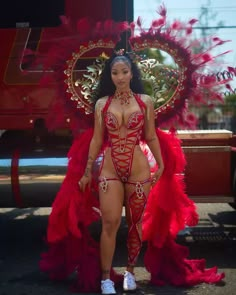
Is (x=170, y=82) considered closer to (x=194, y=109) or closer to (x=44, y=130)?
(x=194, y=109)

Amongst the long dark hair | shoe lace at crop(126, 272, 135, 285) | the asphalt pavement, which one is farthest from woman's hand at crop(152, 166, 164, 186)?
the asphalt pavement

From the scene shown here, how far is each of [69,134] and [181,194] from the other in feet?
5.28

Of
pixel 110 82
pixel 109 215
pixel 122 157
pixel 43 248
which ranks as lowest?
pixel 43 248

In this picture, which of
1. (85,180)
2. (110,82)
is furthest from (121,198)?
(110,82)

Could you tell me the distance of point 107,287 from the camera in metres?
3.12

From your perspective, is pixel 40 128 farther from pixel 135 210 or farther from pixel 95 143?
pixel 135 210

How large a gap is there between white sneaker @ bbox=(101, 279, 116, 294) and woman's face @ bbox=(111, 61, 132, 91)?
4.46ft

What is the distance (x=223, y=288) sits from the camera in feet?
10.9

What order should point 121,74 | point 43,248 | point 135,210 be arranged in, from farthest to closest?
point 43,248 → point 135,210 → point 121,74

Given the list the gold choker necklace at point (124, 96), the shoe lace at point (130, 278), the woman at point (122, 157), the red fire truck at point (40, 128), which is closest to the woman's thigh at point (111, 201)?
the woman at point (122, 157)

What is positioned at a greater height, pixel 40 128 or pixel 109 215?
pixel 40 128

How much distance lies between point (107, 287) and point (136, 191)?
0.70 m

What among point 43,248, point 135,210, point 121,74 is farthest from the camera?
point 43,248

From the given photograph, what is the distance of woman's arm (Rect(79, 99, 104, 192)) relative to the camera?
317 centimetres
